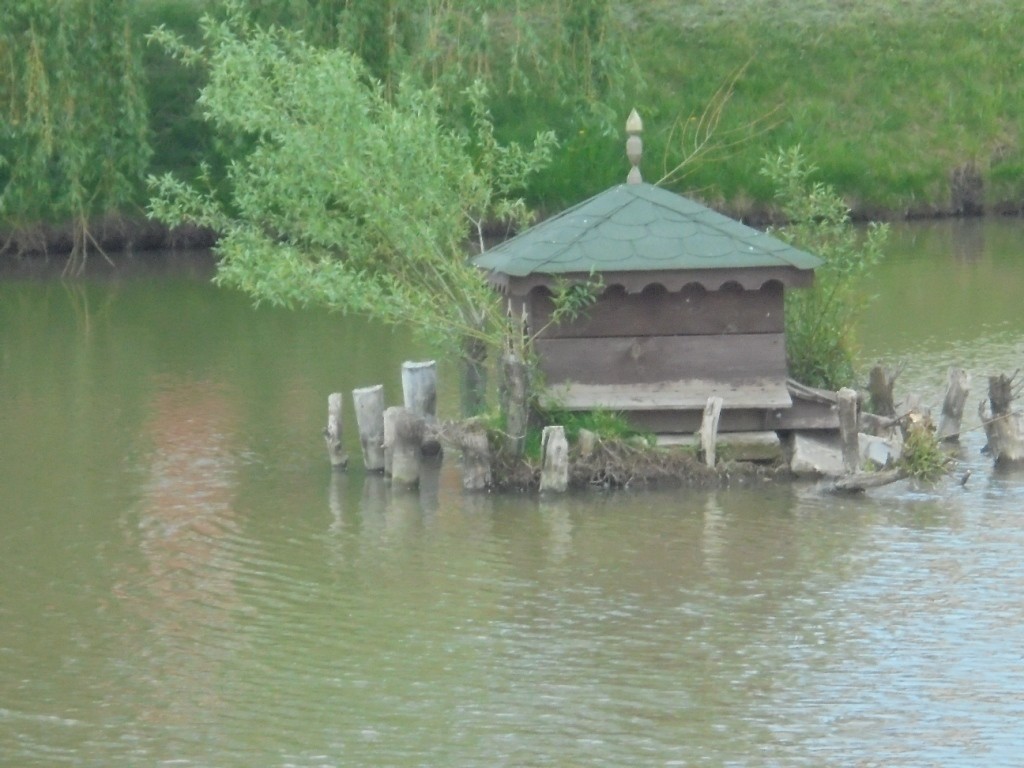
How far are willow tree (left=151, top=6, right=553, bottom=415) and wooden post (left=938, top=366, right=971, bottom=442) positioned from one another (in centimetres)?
358

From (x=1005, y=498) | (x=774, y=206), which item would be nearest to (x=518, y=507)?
(x=1005, y=498)

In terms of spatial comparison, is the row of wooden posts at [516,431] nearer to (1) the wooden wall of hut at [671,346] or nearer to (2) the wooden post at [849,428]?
(2) the wooden post at [849,428]

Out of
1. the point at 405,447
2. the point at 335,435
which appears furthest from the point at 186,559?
the point at 335,435

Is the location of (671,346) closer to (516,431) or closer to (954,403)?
(516,431)

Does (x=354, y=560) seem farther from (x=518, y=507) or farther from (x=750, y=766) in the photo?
(x=750, y=766)

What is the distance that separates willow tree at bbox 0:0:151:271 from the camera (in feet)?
97.1

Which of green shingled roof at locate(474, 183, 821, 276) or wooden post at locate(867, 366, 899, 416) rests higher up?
green shingled roof at locate(474, 183, 821, 276)

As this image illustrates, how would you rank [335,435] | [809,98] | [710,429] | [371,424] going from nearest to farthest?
A: [710,429] → [371,424] → [335,435] → [809,98]

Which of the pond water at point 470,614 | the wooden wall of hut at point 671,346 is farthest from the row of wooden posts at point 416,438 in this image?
the wooden wall of hut at point 671,346

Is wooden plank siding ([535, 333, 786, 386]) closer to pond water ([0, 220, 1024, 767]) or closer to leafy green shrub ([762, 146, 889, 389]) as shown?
pond water ([0, 220, 1024, 767])

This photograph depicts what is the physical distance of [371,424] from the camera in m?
13.6

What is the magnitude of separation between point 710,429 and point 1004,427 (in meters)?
2.34

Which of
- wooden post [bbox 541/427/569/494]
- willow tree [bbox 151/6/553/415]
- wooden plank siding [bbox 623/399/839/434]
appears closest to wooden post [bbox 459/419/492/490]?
wooden post [bbox 541/427/569/494]

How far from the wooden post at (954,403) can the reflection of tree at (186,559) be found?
18.2 ft
